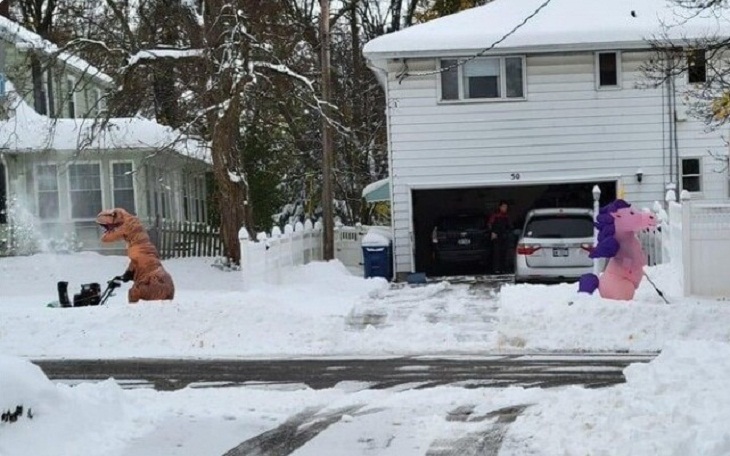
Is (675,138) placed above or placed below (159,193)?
above

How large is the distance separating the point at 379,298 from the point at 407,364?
7.34 m

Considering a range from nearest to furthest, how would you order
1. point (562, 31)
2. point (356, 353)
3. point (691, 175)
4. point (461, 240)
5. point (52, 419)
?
point (52, 419) → point (356, 353) → point (562, 31) → point (461, 240) → point (691, 175)

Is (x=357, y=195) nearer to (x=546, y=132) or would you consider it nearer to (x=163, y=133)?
(x=163, y=133)

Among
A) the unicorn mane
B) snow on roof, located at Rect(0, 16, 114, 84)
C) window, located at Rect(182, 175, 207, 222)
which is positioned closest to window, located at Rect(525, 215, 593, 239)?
the unicorn mane

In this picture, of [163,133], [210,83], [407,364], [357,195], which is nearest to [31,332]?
[407,364]

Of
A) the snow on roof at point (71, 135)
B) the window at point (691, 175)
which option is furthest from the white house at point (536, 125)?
the snow on roof at point (71, 135)

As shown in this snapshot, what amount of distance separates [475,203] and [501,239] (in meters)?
3.39

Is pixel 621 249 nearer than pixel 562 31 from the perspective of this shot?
Yes

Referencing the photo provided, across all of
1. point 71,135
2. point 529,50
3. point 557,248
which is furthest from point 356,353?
point 71,135

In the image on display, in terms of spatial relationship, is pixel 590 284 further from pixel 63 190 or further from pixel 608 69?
pixel 63 190

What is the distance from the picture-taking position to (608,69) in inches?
987

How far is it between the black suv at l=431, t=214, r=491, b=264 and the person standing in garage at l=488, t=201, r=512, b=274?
18.3 inches

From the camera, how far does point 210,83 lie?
83.0 ft

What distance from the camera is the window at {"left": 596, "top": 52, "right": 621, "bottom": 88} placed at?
81.8 feet
